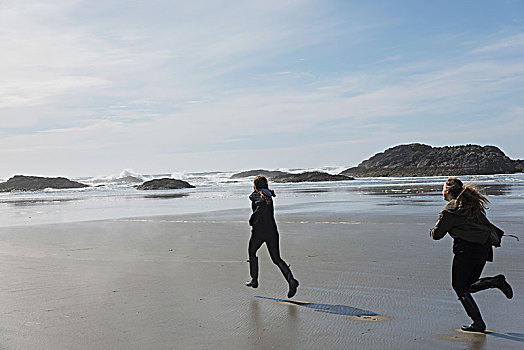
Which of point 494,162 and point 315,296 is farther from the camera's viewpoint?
Answer: point 494,162

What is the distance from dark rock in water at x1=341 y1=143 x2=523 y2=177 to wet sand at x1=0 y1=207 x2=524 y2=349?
48.4 metres

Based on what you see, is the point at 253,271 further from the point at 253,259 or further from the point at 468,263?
the point at 468,263

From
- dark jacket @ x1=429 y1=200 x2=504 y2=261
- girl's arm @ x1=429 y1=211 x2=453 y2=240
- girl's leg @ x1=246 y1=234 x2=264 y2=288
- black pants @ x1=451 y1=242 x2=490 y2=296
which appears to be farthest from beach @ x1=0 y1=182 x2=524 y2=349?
girl's arm @ x1=429 y1=211 x2=453 y2=240

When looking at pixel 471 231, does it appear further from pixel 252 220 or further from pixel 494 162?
pixel 494 162

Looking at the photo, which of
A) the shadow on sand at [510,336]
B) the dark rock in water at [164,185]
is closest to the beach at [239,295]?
the shadow on sand at [510,336]

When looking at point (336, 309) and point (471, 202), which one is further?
point (336, 309)

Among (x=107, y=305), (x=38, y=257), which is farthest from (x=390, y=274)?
(x=38, y=257)

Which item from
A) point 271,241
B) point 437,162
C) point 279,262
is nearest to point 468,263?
point 279,262

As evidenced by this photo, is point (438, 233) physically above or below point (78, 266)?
above

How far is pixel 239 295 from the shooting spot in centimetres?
681

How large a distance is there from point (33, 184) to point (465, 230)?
52604 millimetres

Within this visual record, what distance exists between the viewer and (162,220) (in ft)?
55.6

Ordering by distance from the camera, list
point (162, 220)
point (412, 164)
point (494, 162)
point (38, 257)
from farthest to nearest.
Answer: point (412, 164)
point (494, 162)
point (162, 220)
point (38, 257)

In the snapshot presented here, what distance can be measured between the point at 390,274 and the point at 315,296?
1.70 meters
